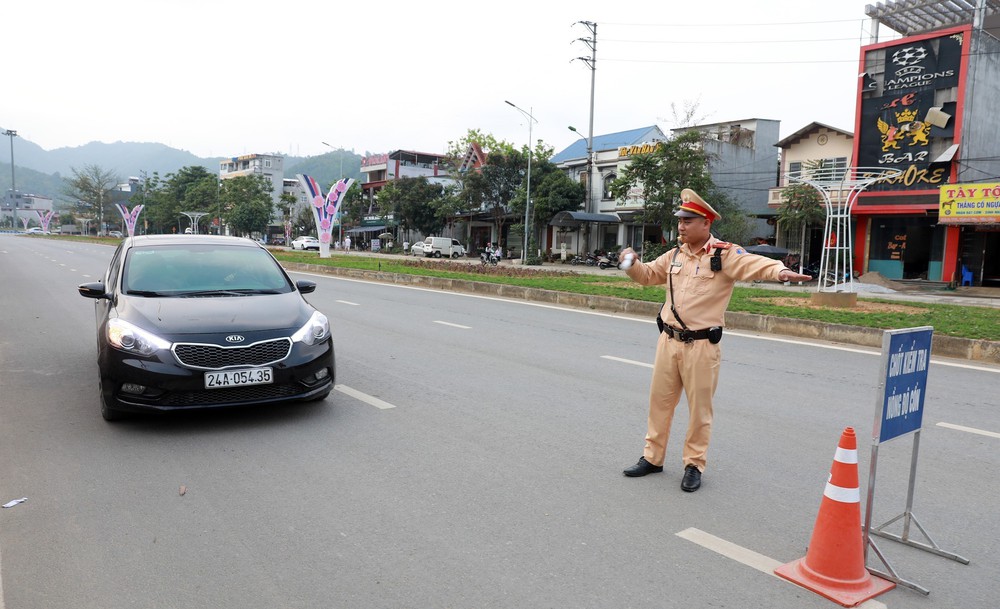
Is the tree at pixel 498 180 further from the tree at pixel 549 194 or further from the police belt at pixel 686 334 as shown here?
the police belt at pixel 686 334

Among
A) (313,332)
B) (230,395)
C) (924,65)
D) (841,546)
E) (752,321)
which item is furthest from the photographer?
(924,65)

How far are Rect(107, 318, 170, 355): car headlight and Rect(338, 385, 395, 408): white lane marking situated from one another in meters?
1.75

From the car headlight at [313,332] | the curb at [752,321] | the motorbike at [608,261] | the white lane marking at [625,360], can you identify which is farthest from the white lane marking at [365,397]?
the motorbike at [608,261]

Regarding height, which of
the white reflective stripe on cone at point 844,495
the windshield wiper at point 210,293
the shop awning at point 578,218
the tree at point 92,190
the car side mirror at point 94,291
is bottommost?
the white reflective stripe on cone at point 844,495

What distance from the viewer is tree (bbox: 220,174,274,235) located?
234ft

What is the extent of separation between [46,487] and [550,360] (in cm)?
547

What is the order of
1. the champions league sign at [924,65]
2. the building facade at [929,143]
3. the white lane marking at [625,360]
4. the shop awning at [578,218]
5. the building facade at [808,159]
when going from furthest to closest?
1. the shop awning at [578,218]
2. the building facade at [808,159]
3. the champions league sign at [924,65]
4. the building facade at [929,143]
5. the white lane marking at [625,360]

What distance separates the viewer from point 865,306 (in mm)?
14602

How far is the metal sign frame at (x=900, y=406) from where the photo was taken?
3160 millimetres

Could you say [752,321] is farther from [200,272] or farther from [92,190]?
[92,190]

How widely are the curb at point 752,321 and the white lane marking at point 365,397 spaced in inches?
291

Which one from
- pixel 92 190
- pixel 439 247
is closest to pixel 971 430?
pixel 439 247

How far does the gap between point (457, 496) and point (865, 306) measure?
13286 millimetres

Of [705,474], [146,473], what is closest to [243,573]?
[146,473]
